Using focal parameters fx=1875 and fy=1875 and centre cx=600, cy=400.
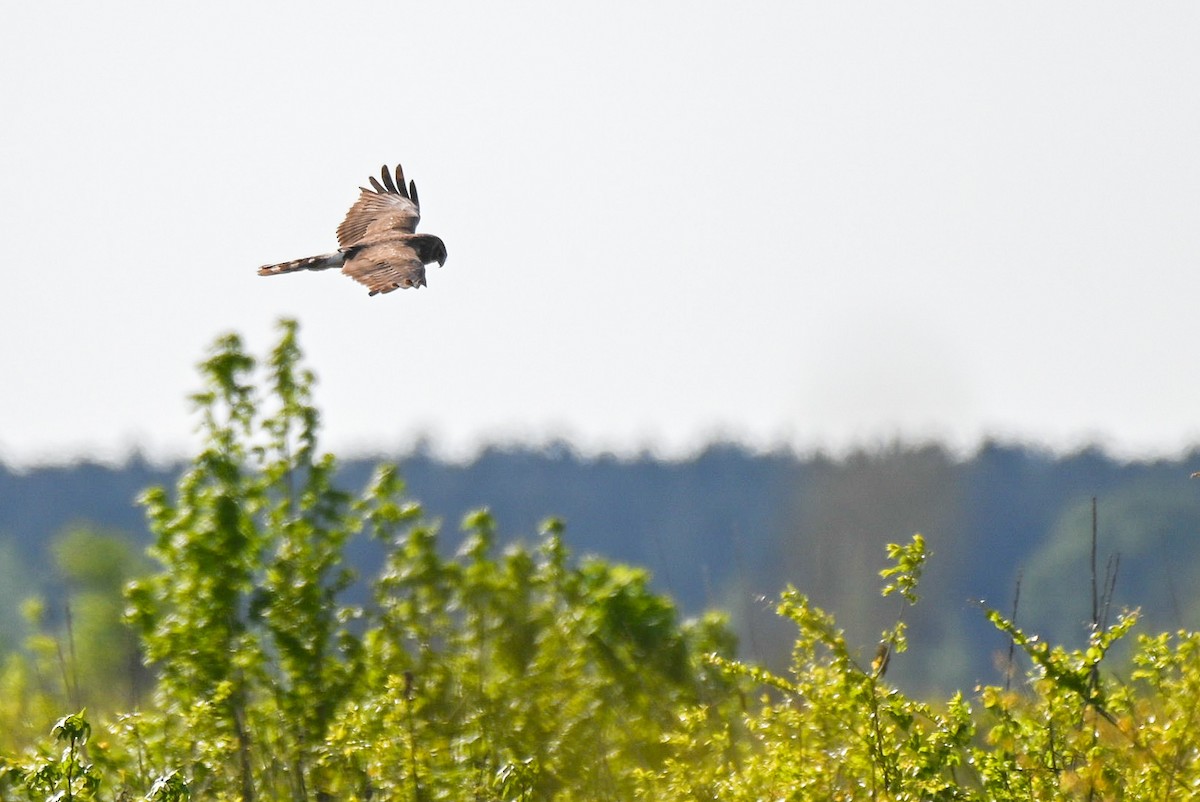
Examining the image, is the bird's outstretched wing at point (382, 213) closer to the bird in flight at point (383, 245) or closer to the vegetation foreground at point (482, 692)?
the bird in flight at point (383, 245)

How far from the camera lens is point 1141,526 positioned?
4943 inches

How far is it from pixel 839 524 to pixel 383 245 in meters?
68.0

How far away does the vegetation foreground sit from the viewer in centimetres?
857

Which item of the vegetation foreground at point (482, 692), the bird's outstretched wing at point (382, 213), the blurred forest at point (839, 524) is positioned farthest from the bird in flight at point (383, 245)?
the blurred forest at point (839, 524)

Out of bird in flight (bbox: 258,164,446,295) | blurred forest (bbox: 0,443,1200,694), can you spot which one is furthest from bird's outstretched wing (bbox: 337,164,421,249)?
blurred forest (bbox: 0,443,1200,694)

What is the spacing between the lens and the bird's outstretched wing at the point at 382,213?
44.3 ft

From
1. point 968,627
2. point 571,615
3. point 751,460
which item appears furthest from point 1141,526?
point 571,615

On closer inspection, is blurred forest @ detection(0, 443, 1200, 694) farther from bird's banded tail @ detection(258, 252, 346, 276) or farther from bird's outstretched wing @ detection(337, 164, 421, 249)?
bird's banded tail @ detection(258, 252, 346, 276)

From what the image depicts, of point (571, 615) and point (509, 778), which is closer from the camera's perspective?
point (509, 778)

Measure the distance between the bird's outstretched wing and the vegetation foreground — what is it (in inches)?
36.2

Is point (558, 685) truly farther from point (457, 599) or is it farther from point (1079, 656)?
point (1079, 656)

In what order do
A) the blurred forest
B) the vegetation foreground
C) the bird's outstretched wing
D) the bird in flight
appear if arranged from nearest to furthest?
the vegetation foreground < the bird in flight < the bird's outstretched wing < the blurred forest

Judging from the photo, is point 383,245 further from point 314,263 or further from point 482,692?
point 482,692

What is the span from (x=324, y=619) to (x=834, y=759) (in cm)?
542
